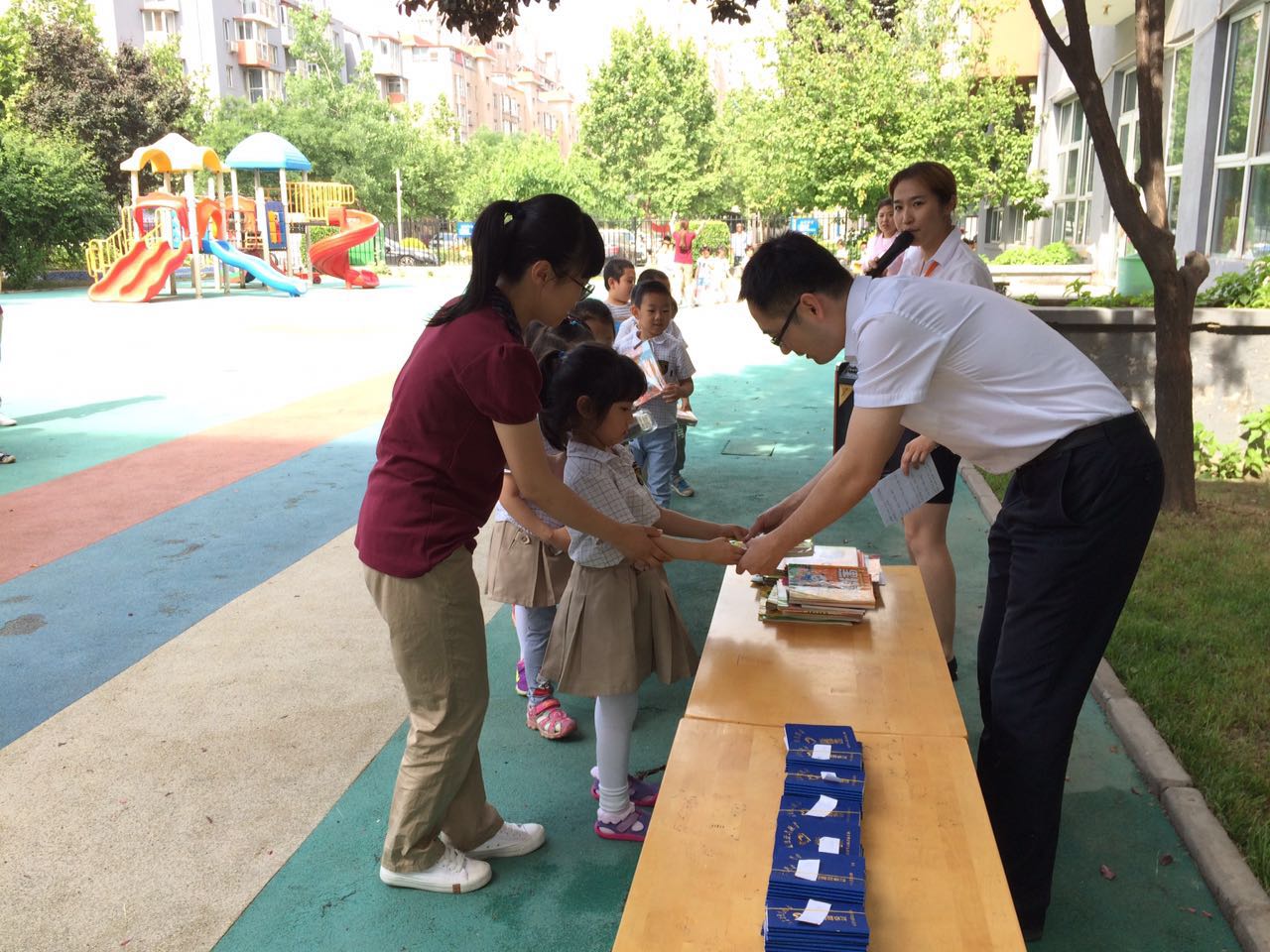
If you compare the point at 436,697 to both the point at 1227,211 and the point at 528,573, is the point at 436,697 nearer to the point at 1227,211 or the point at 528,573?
the point at 528,573

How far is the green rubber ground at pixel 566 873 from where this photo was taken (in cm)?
262

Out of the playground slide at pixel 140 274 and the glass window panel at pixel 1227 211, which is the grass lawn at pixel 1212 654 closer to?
the glass window panel at pixel 1227 211

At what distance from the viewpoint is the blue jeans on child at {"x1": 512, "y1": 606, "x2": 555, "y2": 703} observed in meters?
3.73

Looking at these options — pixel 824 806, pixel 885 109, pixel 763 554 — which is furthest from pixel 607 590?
pixel 885 109

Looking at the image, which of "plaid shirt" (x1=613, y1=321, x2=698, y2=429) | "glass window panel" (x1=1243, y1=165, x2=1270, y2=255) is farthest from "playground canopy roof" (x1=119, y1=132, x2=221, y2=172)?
"plaid shirt" (x1=613, y1=321, x2=698, y2=429)

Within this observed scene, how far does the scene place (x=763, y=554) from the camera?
8.95ft

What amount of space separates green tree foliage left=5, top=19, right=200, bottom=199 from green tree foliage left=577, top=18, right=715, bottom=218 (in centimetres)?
1522

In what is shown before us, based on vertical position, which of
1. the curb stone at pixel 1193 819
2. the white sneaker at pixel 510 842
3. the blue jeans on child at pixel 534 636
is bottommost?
the white sneaker at pixel 510 842

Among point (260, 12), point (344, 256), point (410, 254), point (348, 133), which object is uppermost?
point (260, 12)

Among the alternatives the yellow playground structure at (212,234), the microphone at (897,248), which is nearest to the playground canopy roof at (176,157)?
the yellow playground structure at (212,234)

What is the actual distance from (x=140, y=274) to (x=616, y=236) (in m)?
24.1

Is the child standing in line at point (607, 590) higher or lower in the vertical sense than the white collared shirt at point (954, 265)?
lower

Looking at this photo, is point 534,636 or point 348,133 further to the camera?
point 348,133

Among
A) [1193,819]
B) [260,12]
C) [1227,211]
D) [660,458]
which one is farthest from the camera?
[260,12]
